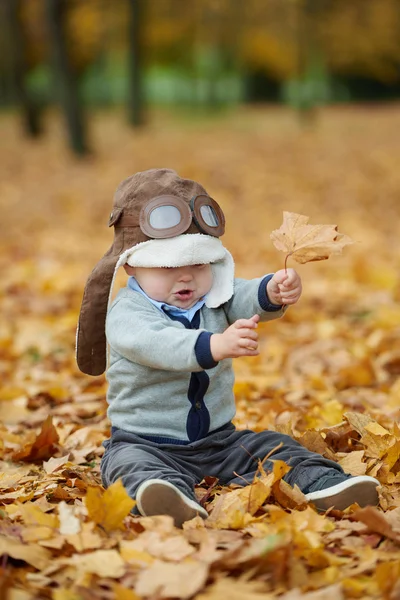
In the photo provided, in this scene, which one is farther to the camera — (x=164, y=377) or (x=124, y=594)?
(x=164, y=377)

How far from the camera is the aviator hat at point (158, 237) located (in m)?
2.56

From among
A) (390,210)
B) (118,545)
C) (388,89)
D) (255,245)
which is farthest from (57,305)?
(388,89)

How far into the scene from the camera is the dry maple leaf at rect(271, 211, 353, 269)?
2461 millimetres

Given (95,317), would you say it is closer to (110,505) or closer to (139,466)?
(139,466)

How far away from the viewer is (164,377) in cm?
260

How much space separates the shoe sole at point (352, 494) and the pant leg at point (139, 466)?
39 centimetres

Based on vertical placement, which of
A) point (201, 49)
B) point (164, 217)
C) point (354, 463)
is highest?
point (201, 49)

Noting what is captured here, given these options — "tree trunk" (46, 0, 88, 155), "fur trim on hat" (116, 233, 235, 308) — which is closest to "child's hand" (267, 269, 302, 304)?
"fur trim on hat" (116, 233, 235, 308)

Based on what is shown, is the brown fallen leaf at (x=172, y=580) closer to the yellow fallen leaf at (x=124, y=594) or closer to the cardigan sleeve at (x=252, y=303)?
the yellow fallen leaf at (x=124, y=594)

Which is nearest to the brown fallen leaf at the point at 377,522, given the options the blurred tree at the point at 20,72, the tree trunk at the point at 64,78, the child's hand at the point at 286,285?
the child's hand at the point at 286,285

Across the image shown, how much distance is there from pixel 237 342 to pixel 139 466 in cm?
49

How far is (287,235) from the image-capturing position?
2.50m

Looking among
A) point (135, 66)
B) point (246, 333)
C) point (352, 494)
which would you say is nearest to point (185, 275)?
point (246, 333)

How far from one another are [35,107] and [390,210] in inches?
470
